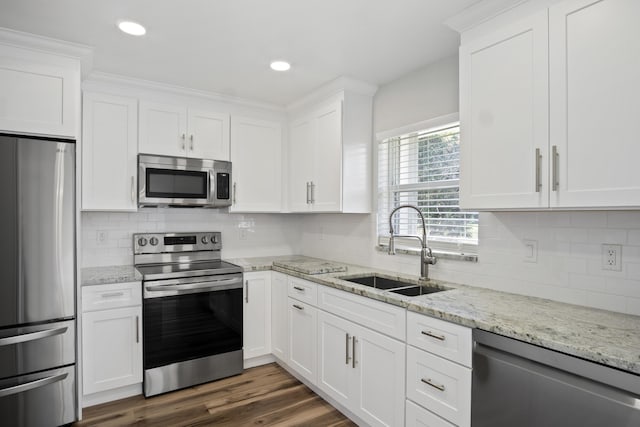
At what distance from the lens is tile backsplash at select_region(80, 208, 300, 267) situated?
309 cm

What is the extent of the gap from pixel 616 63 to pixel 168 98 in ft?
9.79

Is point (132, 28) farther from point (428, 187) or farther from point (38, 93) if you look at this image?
point (428, 187)

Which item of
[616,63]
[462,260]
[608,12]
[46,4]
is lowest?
[462,260]

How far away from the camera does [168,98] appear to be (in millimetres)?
3125

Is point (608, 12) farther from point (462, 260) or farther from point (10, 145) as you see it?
point (10, 145)

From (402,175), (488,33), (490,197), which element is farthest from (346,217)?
(488,33)

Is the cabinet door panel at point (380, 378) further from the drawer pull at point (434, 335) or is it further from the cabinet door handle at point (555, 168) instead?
the cabinet door handle at point (555, 168)

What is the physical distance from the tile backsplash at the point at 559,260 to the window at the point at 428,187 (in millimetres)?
168

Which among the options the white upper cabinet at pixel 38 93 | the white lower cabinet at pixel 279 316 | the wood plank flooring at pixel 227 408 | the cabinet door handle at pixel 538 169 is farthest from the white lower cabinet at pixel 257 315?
the cabinet door handle at pixel 538 169

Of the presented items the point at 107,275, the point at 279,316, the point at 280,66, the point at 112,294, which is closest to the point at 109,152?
the point at 107,275

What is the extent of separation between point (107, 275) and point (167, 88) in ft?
5.13

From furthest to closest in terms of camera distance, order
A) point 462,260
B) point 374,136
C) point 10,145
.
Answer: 1. point 374,136
2. point 462,260
3. point 10,145

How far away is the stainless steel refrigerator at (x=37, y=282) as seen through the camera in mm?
2146

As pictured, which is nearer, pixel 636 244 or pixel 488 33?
pixel 636 244
